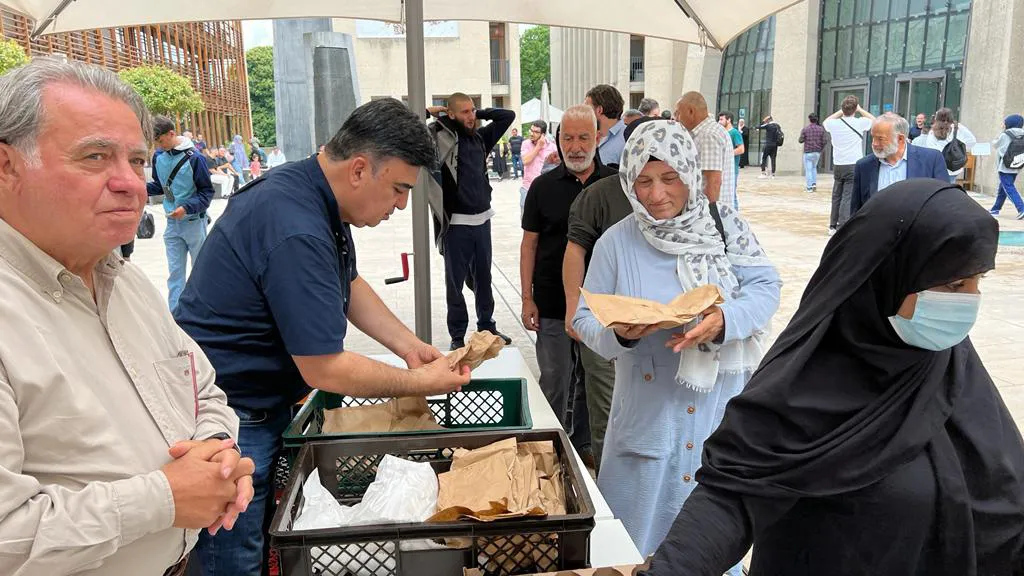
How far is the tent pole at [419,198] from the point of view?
3188 mm

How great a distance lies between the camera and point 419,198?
344cm

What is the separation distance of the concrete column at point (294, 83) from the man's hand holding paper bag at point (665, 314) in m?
11.6

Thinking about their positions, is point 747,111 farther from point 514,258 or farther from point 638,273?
point 638,273

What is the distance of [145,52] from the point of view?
123 feet

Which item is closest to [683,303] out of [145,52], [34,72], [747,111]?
[34,72]

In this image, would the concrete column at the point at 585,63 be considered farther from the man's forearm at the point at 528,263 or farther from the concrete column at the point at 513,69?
the man's forearm at the point at 528,263

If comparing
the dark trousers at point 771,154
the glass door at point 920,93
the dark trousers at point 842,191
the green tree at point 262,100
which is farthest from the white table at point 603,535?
the green tree at point 262,100

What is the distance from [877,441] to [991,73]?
17254 mm

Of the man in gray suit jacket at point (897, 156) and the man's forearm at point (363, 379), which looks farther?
the man in gray suit jacket at point (897, 156)

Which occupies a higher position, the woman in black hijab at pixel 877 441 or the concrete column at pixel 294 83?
the concrete column at pixel 294 83

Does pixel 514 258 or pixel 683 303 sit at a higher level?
pixel 683 303

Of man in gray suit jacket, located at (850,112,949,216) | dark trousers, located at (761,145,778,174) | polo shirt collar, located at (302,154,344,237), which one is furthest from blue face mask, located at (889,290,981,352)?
dark trousers, located at (761,145,778,174)

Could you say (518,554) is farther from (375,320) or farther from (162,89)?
(162,89)

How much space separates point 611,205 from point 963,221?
1828mm
